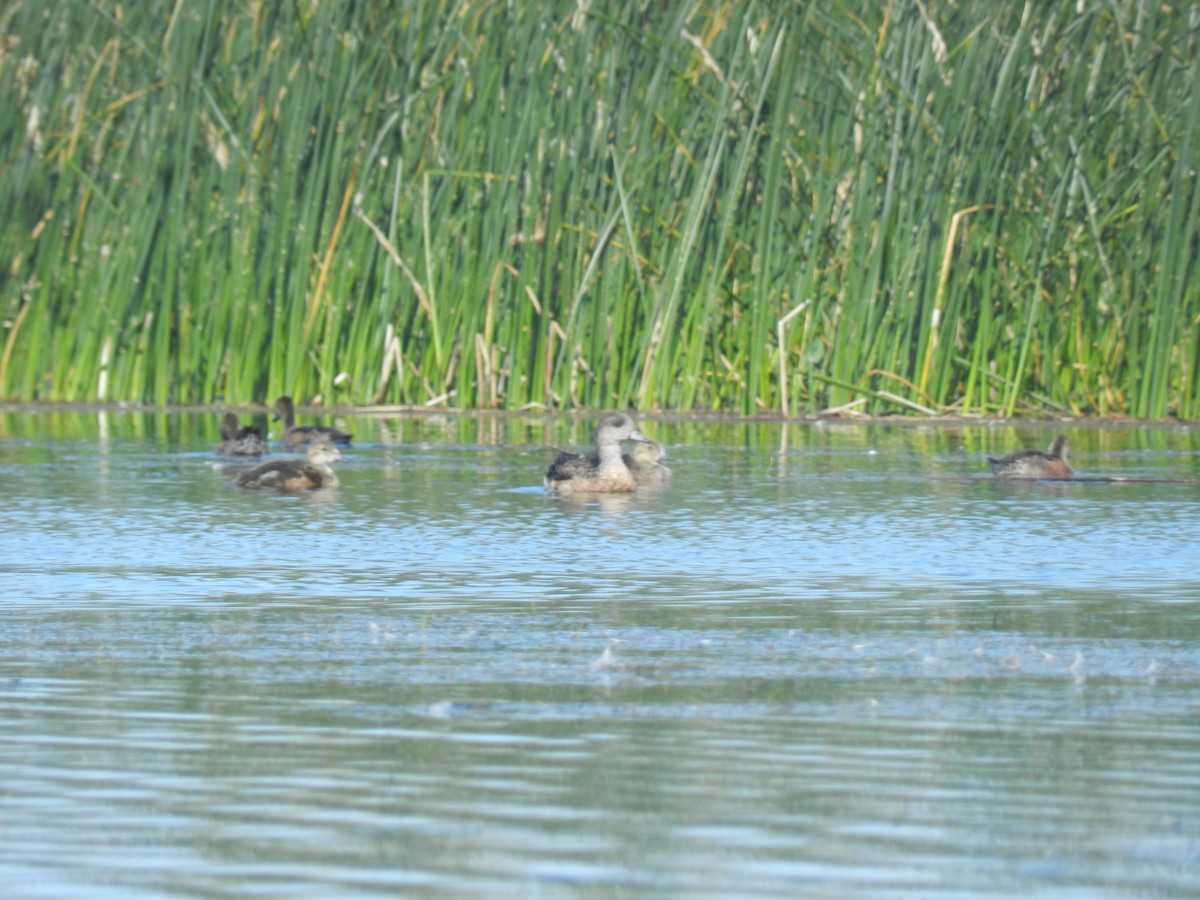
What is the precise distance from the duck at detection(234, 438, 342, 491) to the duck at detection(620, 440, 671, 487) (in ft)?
4.96

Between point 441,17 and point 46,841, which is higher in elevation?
point 441,17

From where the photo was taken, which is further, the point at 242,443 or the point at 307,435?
the point at 307,435

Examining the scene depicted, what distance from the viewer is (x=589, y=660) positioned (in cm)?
605

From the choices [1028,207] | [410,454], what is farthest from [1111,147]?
[410,454]

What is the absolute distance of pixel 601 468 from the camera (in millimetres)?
11242

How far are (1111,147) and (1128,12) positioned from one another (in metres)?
0.87

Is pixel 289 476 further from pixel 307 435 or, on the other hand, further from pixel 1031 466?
pixel 1031 466

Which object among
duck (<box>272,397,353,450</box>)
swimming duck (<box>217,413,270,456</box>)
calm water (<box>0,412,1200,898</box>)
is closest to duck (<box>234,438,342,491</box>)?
calm water (<box>0,412,1200,898</box>)

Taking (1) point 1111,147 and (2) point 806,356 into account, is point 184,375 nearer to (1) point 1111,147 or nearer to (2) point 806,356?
(2) point 806,356

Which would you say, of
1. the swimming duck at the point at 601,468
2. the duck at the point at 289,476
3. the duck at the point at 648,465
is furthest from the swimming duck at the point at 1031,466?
the duck at the point at 289,476

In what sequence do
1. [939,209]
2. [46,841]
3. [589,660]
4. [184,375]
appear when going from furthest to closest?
1. [184,375]
2. [939,209]
3. [589,660]
4. [46,841]

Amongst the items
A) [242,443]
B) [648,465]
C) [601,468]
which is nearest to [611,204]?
[242,443]

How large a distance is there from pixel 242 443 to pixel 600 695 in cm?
766

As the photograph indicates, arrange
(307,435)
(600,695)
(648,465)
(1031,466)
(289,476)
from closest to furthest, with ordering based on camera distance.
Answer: (600,695), (289,476), (1031,466), (648,465), (307,435)
